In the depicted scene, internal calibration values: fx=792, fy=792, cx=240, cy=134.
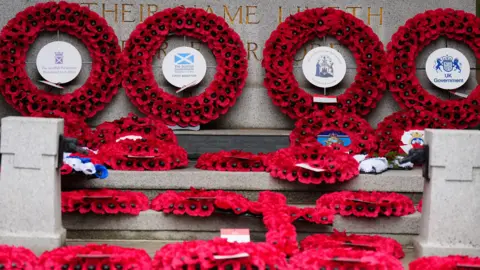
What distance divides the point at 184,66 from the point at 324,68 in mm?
1870

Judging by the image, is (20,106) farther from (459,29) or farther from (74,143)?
(459,29)

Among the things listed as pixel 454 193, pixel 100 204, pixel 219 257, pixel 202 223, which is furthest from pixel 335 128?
pixel 219 257

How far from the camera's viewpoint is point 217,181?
26.9ft

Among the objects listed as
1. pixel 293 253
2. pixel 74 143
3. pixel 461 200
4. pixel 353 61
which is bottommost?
pixel 293 253

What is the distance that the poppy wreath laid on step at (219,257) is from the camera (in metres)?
5.84

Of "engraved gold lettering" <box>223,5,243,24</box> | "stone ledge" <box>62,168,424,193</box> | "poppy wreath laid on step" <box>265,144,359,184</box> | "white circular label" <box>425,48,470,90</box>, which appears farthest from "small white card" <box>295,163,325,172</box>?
"engraved gold lettering" <box>223,5,243,24</box>

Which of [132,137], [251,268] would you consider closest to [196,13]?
[132,137]

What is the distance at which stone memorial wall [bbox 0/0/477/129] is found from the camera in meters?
10.8

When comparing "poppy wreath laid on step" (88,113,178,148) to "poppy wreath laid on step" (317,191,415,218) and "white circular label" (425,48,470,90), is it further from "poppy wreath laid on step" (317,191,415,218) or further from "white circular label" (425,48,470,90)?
"white circular label" (425,48,470,90)

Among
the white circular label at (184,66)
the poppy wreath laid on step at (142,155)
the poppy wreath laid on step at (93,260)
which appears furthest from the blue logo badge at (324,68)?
the poppy wreath laid on step at (93,260)

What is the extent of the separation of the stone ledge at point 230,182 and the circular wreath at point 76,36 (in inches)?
99.5

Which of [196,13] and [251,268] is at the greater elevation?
[196,13]

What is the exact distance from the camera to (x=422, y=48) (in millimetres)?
10688

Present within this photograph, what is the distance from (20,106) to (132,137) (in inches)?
70.7
